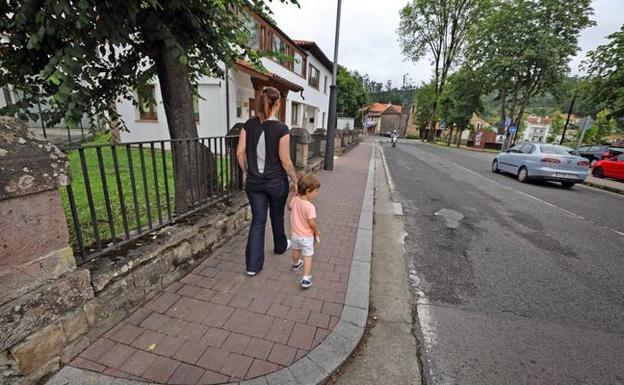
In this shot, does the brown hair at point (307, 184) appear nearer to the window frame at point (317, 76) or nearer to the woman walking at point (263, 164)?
the woman walking at point (263, 164)

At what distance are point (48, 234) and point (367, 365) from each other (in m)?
2.34

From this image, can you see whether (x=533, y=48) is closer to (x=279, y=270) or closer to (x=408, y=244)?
(x=408, y=244)

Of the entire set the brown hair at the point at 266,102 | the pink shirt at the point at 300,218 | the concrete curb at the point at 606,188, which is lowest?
the concrete curb at the point at 606,188

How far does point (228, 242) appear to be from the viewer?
Result: 12.7 ft

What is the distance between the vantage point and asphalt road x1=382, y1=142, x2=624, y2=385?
7.37 ft

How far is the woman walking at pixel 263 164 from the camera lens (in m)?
2.89

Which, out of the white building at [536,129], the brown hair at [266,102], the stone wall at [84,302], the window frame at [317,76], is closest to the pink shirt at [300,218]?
the brown hair at [266,102]

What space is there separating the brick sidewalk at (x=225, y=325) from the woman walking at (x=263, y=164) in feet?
1.31

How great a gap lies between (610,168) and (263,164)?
17.4 metres

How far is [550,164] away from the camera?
9672mm

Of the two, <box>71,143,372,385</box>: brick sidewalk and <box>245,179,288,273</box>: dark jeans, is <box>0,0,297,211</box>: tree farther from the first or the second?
<box>71,143,372,385</box>: brick sidewalk

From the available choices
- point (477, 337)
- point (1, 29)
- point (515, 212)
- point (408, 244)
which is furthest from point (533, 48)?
point (1, 29)

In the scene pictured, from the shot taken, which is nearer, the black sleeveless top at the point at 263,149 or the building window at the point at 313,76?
the black sleeveless top at the point at 263,149

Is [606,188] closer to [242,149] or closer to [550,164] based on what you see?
[550,164]
